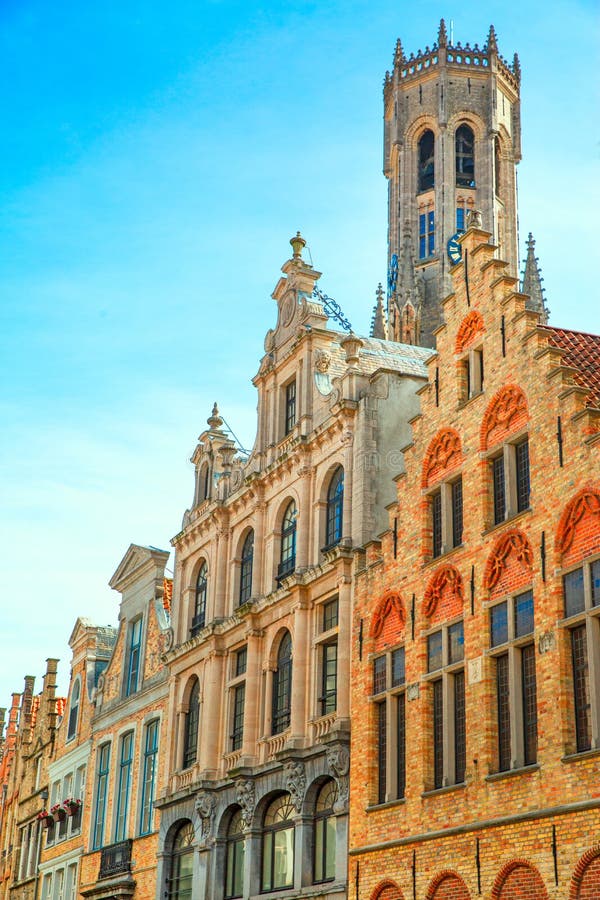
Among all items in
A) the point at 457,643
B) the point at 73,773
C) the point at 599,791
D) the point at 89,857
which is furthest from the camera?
the point at 73,773

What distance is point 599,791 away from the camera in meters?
20.9

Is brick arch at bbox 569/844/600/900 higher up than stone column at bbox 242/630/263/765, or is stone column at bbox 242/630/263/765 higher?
stone column at bbox 242/630/263/765

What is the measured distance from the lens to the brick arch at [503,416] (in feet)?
82.6

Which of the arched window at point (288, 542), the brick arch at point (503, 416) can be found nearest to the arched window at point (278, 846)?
the arched window at point (288, 542)

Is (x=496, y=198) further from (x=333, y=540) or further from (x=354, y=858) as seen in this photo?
(x=354, y=858)

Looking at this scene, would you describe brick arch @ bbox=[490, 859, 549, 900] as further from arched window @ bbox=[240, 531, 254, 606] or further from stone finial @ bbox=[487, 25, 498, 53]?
stone finial @ bbox=[487, 25, 498, 53]

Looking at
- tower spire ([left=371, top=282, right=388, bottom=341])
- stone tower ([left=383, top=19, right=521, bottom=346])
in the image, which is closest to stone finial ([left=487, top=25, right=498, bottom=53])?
stone tower ([left=383, top=19, right=521, bottom=346])

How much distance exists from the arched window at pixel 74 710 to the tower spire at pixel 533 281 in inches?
1742

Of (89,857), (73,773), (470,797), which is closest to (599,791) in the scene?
(470,797)

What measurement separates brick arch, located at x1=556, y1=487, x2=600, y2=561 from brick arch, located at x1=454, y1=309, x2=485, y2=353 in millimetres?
5326

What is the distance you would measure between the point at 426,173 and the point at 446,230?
7.42 meters

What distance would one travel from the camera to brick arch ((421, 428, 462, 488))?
89.2 ft

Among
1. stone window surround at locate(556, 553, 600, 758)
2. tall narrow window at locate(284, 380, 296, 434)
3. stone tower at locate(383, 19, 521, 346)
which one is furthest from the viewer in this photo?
stone tower at locate(383, 19, 521, 346)

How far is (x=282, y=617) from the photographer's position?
110 ft
